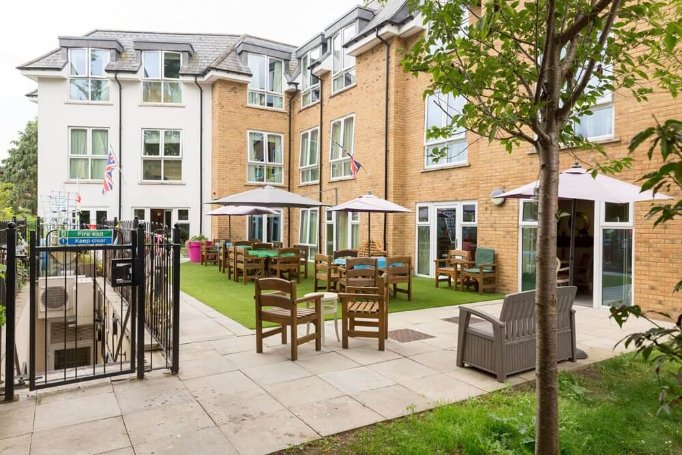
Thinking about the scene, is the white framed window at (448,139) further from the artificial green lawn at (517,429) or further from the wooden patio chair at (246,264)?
the artificial green lawn at (517,429)

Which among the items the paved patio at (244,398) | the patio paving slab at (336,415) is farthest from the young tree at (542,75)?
the paved patio at (244,398)

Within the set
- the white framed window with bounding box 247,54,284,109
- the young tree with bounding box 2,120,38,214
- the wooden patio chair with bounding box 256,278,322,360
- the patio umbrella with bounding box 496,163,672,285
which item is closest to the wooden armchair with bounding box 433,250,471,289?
the patio umbrella with bounding box 496,163,672,285

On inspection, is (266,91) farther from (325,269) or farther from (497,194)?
(497,194)

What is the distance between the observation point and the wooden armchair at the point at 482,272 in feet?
32.8

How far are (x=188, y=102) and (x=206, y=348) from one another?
1514 cm

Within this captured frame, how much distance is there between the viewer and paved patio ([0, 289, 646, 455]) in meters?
3.17

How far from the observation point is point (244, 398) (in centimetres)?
393

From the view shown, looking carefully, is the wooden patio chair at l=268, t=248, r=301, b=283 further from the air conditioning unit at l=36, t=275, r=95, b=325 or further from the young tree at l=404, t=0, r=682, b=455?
the young tree at l=404, t=0, r=682, b=455

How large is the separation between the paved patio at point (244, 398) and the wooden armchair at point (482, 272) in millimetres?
4105

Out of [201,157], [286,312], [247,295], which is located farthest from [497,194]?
[201,157]

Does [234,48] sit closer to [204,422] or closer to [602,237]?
[602,237]

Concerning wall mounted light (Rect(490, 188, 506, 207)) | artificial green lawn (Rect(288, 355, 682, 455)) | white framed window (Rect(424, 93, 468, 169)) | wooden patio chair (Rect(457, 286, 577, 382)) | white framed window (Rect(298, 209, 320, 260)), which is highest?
white framed window (Rect(424, 93, 468, 169))

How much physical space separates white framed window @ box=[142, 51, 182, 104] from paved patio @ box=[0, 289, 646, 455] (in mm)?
14994

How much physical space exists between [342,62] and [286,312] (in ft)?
40.7
